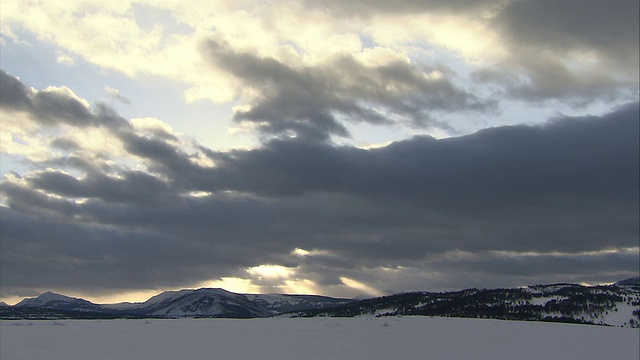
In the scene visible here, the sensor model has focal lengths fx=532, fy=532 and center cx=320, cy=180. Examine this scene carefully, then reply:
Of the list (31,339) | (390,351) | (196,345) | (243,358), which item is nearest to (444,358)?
(390,351)

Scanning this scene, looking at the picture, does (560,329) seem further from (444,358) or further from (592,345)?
(444,358)

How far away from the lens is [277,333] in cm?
3378

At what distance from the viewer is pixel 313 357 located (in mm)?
22906

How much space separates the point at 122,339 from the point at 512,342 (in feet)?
73.1

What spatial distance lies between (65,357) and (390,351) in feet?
47.0

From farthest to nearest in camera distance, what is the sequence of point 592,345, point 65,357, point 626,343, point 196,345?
point 626,343 < point 592,345 < point 196,345 < point 65,357

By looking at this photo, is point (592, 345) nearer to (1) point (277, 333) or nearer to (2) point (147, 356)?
(1) point (277, 333)

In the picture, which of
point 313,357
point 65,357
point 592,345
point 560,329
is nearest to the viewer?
point 65,357

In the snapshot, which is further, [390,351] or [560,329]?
[560,329]

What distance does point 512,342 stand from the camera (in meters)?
31.7

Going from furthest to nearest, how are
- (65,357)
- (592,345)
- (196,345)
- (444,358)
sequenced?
(592,345)
(196,345)
(444,358)
(65,357)

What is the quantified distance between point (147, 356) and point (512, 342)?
2108cm

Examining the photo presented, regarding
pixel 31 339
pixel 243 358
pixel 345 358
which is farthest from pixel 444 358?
pixel 31 339

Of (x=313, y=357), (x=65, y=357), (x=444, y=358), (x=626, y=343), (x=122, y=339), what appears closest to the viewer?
(x=65, y=357)
